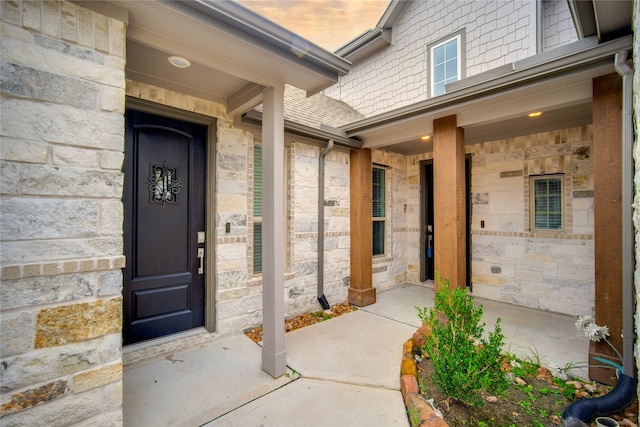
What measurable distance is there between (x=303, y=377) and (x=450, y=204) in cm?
261

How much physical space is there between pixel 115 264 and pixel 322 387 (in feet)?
6.28

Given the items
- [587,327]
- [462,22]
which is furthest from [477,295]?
[462,22]

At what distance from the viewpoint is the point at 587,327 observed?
247cm

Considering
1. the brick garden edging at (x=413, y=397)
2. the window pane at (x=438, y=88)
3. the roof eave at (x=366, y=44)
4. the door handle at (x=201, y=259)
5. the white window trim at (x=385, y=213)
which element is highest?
the roof eave at (x=366, y=44)

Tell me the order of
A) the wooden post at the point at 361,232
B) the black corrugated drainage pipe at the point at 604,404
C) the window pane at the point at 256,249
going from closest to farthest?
1. the black corrugated drainage pipe at the point at 604,404
2. the window pane at the point at 256,249
3. the wooden post at the point at 361,232

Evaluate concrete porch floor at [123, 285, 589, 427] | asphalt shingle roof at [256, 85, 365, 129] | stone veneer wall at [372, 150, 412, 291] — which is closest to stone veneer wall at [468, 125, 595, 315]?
concrete porch floor at [123, 285, 589, 427]

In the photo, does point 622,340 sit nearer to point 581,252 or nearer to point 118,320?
point 581,252

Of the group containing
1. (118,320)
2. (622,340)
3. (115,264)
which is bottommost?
(622,340)

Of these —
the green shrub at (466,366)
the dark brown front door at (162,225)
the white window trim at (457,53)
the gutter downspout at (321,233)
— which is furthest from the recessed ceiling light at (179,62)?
the white window trim at (457,53)

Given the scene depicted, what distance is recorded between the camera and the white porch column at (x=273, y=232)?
2.55 metres

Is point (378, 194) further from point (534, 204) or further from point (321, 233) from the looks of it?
point (534, 204)

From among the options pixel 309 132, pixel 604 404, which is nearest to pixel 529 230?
pixel 604 404

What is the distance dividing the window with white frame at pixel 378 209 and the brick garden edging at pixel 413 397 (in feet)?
8.63

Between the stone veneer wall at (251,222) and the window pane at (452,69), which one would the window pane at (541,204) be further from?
the stone veneer wall at (251,222)
